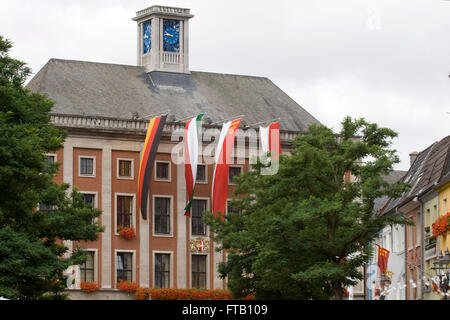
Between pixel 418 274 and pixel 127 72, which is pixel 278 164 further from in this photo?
pixel 127 72

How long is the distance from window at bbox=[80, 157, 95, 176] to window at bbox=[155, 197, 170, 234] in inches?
219

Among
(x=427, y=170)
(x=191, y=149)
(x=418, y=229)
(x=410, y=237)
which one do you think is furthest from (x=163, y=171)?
(x=418, y=229)

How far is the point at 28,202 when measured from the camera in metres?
44.3

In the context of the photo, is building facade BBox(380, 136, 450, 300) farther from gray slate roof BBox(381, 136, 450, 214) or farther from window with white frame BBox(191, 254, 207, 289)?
window with white frame BBox(191, 254, 207, 289)

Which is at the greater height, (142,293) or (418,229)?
(418,229)

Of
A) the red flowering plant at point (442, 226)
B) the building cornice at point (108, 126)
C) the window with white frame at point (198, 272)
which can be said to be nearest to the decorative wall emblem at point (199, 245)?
the window with white frame at point (198, 272)

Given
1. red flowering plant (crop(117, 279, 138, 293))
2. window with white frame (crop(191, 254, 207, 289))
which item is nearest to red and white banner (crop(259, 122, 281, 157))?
window with white frame (crop(191, 254, 207, 289))

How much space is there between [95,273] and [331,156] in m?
31.2

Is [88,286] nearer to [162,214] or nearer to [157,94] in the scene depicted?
[162,214]

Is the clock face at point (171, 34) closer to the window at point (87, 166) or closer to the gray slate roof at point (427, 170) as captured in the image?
the window at point (87, 166)

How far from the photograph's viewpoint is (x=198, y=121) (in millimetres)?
88562

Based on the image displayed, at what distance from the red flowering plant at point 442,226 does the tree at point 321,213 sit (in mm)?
5370

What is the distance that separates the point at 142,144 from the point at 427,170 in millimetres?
22190

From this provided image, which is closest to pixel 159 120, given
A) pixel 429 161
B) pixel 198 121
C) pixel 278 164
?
pixel 198 121
